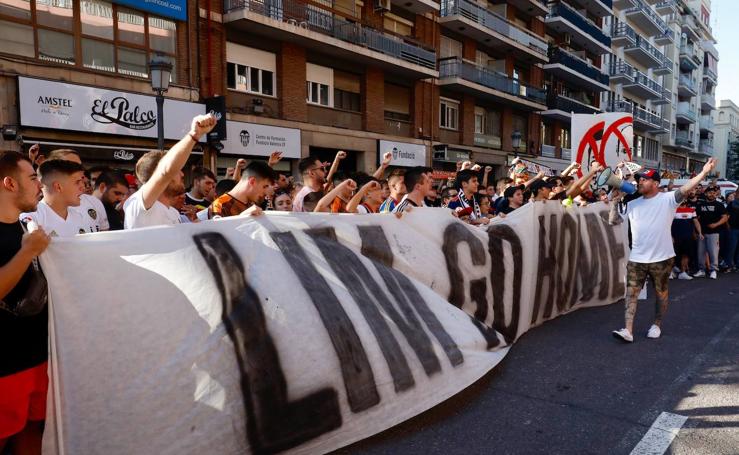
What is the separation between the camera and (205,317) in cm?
267

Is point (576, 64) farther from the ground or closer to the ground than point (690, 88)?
closer to the ground

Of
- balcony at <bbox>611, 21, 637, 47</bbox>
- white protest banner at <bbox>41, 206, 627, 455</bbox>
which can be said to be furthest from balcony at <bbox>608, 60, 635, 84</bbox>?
white protest banner at <bbox>41, 206, 627, 455</bbox>

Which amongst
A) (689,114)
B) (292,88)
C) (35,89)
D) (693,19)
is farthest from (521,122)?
(693,19)

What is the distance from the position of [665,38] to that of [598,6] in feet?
53.9

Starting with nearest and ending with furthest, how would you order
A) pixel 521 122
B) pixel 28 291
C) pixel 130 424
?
pixel 28 291, pixel 130 424, pixel 521 122

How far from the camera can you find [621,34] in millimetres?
37844

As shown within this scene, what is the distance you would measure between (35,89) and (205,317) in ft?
33.8

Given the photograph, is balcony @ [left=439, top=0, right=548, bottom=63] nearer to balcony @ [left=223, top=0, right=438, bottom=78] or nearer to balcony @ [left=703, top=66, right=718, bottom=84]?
balcony @ [left=223, top=0, right=438, bottom=78]

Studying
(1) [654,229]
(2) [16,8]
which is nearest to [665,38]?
(1) [654,229]

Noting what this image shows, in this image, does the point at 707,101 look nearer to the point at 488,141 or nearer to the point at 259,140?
the point at 488,141

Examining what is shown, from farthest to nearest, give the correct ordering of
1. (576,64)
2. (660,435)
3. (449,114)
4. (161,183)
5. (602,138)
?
(576,64)
(449,114)
(602,138)
(660,435)
(161,183)

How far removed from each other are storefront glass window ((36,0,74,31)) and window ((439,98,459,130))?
14595 millimetres

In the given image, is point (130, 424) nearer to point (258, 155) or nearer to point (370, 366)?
point (370, 366)

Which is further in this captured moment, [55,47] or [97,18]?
[97,18]
